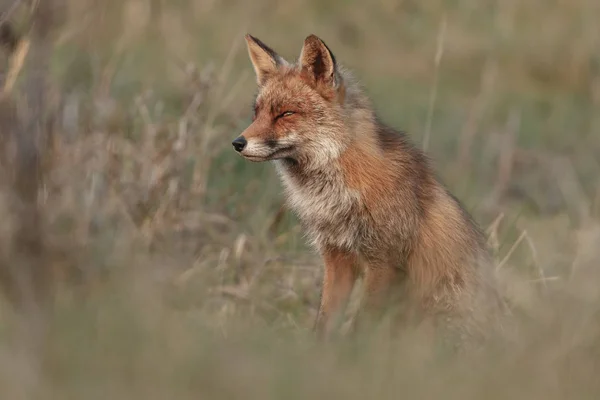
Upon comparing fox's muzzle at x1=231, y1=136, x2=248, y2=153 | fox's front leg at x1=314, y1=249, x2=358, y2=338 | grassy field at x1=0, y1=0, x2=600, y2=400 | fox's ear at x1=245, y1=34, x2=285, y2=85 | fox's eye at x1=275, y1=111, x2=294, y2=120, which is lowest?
fox's front leg at x1=314, y1=249, x2=358, y2=338

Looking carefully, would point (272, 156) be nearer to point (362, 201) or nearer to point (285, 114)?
point (285, 114)

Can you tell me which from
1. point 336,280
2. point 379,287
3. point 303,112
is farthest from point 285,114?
point 379,287

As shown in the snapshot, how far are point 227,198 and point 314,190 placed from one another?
183 centimetres

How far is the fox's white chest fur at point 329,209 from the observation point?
5.76 meters

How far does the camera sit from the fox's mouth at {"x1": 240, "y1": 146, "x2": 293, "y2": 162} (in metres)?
5.66

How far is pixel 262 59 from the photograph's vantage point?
6.31 meters

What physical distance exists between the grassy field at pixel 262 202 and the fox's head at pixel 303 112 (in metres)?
0.72

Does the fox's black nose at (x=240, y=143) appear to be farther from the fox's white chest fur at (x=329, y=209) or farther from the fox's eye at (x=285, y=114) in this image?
the fox's white chest fur at (x=329, y=209)

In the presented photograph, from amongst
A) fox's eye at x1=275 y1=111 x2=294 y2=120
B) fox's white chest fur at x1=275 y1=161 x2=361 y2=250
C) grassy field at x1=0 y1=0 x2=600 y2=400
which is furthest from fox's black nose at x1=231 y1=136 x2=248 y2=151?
grassy field at x1=0 y1=0 x2=600 y2=400

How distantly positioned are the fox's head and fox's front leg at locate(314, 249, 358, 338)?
48cm

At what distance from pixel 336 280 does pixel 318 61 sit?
3.58ft

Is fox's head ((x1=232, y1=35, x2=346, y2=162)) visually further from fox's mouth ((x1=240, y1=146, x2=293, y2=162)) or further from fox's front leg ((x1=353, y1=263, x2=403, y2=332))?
fox's front leg ((x1=353, y1=263, x2=403, y2=332))

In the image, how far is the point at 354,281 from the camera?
5938 mm

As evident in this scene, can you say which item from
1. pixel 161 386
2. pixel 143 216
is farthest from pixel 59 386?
pixel 143 216
